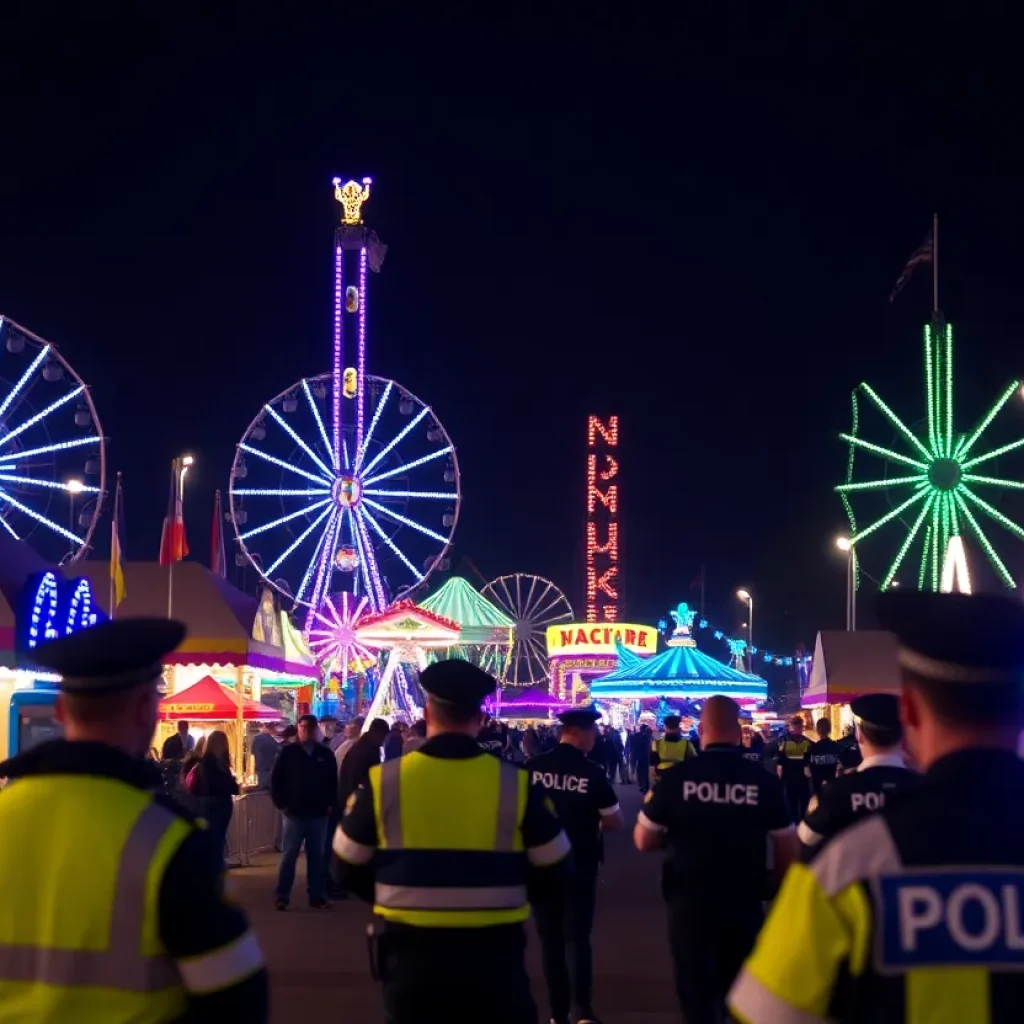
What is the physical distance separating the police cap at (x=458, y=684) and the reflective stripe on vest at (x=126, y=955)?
2462 mm

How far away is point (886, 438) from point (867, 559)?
88.6ft

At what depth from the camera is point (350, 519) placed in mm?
42906

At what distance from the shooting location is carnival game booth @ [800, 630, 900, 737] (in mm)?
30703

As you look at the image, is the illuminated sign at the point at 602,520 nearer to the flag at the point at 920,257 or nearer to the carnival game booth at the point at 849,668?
the flag at the point at 920,257

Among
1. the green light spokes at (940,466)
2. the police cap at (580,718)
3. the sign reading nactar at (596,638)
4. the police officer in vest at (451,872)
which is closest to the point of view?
the police officer in vest at (451,872)

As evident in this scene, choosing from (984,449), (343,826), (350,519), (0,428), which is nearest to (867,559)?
(984,449)

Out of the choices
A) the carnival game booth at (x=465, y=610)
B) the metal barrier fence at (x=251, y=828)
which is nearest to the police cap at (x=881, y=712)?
the metal barrier fence at (x=251, y=828)

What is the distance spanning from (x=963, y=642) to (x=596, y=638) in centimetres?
6442

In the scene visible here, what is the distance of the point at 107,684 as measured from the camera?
10.5 feet

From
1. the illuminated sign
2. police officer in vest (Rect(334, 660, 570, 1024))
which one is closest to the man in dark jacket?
police officer in vest (Rect(334, 660, 570, 1024))

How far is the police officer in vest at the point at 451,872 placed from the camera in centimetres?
498

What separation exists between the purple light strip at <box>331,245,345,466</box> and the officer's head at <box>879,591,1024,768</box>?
40.8 m

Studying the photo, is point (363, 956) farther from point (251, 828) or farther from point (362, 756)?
point (251, 828)

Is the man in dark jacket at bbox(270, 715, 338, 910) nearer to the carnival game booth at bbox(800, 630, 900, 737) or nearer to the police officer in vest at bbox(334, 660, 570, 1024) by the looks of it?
the police officer in vest at bbox(334, 660, 570, 1024)
